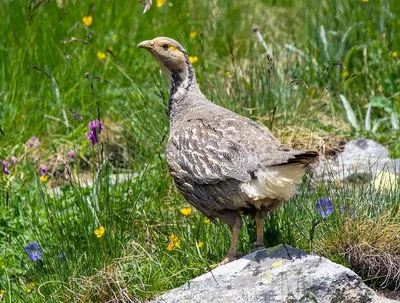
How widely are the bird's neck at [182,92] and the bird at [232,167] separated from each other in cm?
20

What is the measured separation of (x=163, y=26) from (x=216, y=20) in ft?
2.28

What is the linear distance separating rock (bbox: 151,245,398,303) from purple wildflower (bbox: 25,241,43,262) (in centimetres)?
88

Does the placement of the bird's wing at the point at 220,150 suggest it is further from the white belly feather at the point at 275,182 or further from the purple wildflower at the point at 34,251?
the purple wildflower at the point at 34,251

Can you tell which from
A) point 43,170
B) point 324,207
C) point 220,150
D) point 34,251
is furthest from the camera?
point 43,170

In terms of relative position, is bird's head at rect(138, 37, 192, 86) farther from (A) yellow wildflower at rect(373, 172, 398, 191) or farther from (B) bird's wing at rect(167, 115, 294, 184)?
(A) yellow wildflower at rect(373, 172, 398, 191)

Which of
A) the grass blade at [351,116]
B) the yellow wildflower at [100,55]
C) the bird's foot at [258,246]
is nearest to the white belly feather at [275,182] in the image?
the bird's foot at [258,246]

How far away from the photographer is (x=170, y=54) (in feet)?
19.4

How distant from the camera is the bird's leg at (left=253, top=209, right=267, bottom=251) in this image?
5188 millimetres

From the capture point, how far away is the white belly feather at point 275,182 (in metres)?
4.82

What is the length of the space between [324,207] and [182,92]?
4.31 feet


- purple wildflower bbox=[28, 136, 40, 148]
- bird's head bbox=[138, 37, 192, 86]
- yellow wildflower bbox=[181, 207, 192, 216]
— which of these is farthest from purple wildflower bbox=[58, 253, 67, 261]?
purple wildflower bbox=[28, 136, 40, 148]

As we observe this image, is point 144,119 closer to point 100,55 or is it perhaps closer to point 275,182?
point 100,55

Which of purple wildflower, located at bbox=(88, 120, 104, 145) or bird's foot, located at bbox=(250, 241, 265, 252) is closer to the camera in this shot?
bird's foot, located at bbox=(250, 241, 265, 252)

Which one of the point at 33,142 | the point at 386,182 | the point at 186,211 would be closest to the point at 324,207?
the point at 386,182
